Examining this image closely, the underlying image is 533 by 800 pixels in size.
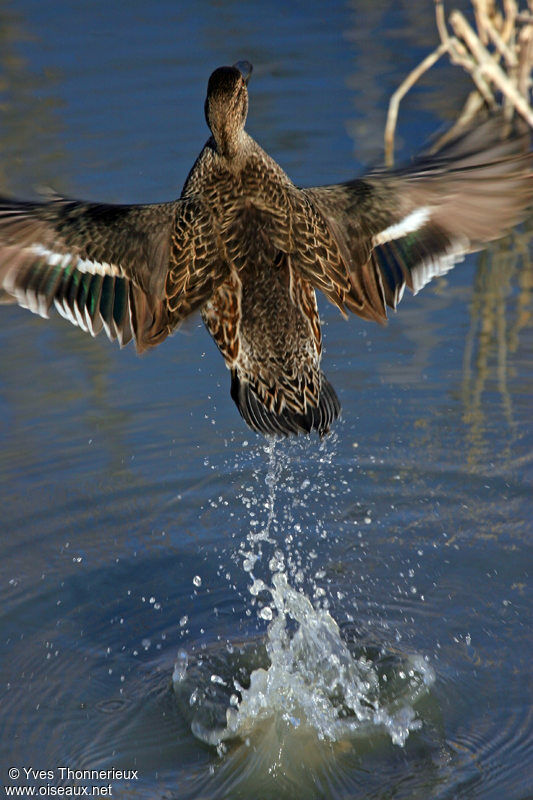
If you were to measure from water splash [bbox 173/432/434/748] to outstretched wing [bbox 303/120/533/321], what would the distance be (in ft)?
3.52

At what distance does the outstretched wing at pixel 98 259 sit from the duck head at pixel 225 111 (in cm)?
23

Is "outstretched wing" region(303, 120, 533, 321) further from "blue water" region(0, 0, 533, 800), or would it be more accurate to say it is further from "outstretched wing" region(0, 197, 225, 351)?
"blue water" region(0, 0, 533, 800)

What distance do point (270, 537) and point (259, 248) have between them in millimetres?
1451

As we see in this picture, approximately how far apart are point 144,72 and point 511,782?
653 centimetres

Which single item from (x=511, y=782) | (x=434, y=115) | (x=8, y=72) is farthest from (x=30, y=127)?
(x=511, y=782)

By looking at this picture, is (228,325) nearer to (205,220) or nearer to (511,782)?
(205,220)

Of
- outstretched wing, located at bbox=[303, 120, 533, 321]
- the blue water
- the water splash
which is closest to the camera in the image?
the blue water

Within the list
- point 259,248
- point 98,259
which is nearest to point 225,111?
point 259,248

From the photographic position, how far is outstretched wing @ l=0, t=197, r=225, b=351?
3.87m

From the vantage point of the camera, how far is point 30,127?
7.86 metres

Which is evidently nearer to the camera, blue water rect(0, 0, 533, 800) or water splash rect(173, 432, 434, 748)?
blue water rect(0, 0, 533, 800)

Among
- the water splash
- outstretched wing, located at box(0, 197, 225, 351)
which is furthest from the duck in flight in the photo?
the water splash

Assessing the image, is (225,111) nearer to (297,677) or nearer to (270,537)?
(270,537)

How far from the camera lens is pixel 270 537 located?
471 centimetres
